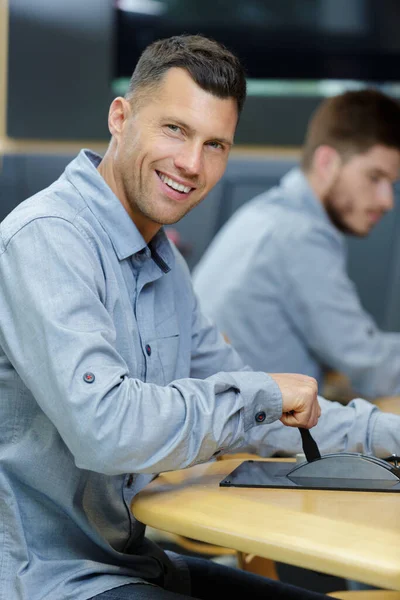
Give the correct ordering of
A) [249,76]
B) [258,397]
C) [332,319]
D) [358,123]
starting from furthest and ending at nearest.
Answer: [249,76], [358,123], [332,319], [258,397]

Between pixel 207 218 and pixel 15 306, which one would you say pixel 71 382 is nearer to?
pixel 15 306

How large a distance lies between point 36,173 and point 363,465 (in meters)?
3.04

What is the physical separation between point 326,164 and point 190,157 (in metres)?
1.49

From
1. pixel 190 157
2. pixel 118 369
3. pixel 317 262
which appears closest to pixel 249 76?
pixel 317 262

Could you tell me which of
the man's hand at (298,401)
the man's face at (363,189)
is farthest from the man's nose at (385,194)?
the man's hand at (298,401)

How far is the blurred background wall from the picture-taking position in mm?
4125

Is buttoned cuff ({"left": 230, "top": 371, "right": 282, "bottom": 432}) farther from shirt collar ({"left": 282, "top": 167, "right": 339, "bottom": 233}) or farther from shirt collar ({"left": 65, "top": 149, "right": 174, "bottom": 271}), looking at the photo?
shirt collar ({"left": 282, "top": 167, "right": 339, "bottom": 233})

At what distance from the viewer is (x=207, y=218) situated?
434 centimetres

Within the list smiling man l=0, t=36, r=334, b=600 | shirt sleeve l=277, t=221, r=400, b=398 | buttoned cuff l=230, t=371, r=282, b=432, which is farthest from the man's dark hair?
shirt sleeve l=277, t=221, r=400, b=398

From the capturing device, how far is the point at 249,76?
4.21 m

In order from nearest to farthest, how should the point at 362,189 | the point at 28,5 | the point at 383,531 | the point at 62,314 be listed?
the point at 383,531, the point at 62,314, the point at 362,189, the point at 28,5

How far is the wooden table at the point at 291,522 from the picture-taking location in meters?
1.08

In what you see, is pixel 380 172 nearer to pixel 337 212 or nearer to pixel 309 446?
pixel 337 212

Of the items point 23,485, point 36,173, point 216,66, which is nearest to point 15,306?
point 23,485
